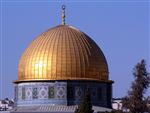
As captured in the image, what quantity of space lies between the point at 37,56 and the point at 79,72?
10.3 feet

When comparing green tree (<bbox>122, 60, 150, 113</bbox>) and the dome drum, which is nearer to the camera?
green tree (<bbox>122, 60, 150, 113</bbox>)

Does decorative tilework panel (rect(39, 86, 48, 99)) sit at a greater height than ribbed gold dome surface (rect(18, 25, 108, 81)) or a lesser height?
lesser

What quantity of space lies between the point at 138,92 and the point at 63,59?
2263 cm

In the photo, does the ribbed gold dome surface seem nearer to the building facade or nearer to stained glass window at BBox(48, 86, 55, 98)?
the building facade

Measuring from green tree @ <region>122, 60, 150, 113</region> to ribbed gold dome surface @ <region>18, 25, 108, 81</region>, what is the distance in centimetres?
2188

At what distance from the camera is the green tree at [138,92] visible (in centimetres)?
3064

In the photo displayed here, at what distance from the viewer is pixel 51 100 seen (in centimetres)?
5306

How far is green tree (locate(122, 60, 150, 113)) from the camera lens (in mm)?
30641

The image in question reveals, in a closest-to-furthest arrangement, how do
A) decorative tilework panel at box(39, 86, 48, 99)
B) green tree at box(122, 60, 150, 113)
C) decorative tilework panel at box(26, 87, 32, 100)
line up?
1. green tree at box(122, 60, 150, 113)
2. decorative tilework panel at box(39, 86, 48, 99)
3. decorative tilework panel at box(26, 87, 32, 100)

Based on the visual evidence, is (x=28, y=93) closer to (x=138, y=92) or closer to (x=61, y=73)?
(x=61, y=73)

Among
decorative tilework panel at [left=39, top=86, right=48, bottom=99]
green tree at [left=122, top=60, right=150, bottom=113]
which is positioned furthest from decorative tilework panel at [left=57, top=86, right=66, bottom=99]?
green tree at [left=122, top=60, right=150, bottom=113]

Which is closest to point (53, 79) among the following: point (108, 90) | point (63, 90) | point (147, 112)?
point (63, 90)

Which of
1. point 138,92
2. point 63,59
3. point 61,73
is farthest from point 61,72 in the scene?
point 138,92

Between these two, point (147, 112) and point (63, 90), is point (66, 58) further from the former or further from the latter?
point (147, 112)
